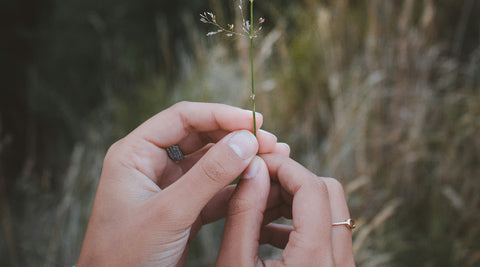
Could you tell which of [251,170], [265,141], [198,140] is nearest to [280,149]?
[265,141]

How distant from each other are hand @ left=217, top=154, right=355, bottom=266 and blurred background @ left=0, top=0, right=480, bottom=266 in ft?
2.18

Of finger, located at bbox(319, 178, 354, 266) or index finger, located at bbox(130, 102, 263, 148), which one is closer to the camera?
finger, located at bbox(319, 178, 354, 266)

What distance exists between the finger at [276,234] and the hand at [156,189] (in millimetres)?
337

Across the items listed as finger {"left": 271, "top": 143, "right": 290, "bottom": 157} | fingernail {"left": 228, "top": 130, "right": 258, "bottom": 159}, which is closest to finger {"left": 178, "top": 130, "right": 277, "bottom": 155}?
finger {"left": 271, "top": 143, "right": 290, "bottom": 157}

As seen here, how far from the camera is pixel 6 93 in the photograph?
3865 millimetres

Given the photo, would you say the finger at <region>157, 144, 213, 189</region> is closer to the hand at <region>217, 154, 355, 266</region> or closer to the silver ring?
the silver ring

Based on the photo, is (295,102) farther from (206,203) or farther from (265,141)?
(206,203)

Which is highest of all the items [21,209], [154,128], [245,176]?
[154,128]

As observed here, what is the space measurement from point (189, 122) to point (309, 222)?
0.70 meters

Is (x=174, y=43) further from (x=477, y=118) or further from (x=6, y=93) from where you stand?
(x=477, y=118)

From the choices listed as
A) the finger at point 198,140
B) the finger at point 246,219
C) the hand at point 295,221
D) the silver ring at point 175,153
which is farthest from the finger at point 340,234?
the silver ring at point 175,153

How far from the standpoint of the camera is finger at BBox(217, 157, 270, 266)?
1.09m

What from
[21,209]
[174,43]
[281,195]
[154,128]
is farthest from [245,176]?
[174,43]

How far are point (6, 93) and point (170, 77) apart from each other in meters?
1.93
